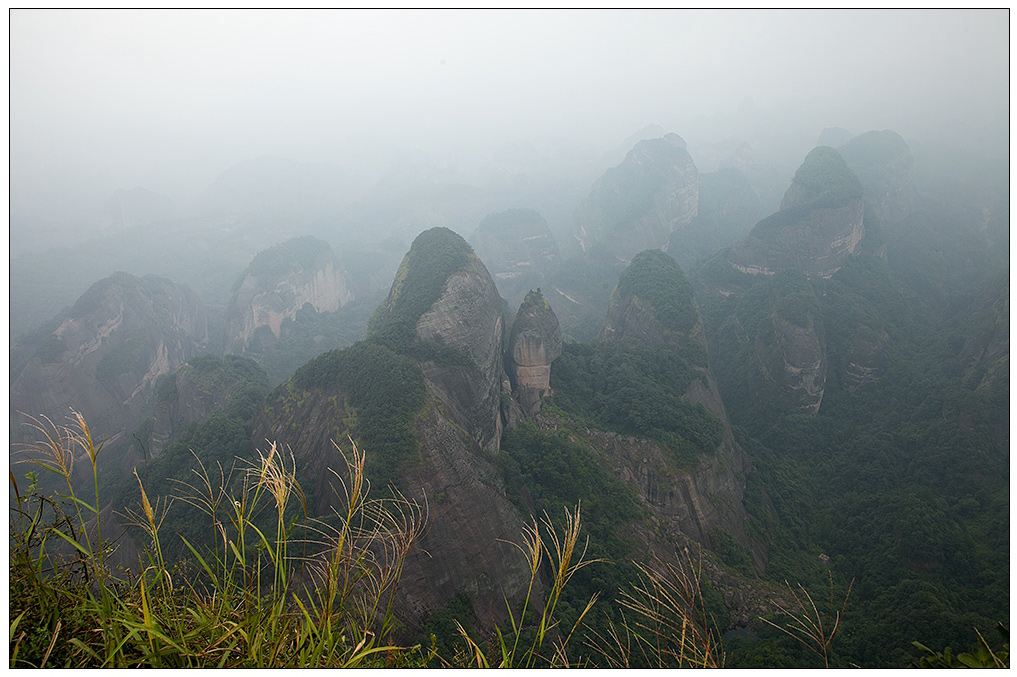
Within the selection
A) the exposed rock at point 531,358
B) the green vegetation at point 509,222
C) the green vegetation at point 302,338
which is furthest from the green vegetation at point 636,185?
the exposed rock at point 531,358

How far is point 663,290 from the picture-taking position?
127 ft

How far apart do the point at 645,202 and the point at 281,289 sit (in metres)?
52.8

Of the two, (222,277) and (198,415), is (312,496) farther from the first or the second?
(222,277)

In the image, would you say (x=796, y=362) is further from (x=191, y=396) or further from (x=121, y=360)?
(x=121, y=360)

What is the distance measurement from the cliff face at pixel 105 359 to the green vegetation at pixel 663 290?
39560 millimetres

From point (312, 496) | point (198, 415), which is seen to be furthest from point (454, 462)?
point (198, 415)

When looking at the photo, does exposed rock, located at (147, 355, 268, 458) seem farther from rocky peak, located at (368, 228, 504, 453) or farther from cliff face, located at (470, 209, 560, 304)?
cliff face, located at (470, 209, 560, 304)

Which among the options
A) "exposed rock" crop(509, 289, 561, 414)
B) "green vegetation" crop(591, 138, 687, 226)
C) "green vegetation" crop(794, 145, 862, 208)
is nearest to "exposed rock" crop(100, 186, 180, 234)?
"green vegetation" crop(591, 138, 687, 226)

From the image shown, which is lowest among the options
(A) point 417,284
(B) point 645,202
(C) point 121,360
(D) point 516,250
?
(C) point 121,360

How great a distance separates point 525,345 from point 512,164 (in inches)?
5436

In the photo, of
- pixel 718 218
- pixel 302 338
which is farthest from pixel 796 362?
pixel 718 218

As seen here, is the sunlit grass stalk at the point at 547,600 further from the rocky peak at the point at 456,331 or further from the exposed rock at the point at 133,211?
the exposed rock at the point at 133,211

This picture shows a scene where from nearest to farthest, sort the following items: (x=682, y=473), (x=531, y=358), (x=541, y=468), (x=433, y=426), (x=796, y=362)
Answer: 1. (x=433, y=426)
2. (x=541, y=468)
3. (x=682, y=473)
4. (x=531, y=358)
5. (x=796, y=362)

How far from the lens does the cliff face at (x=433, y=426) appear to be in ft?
49.6
